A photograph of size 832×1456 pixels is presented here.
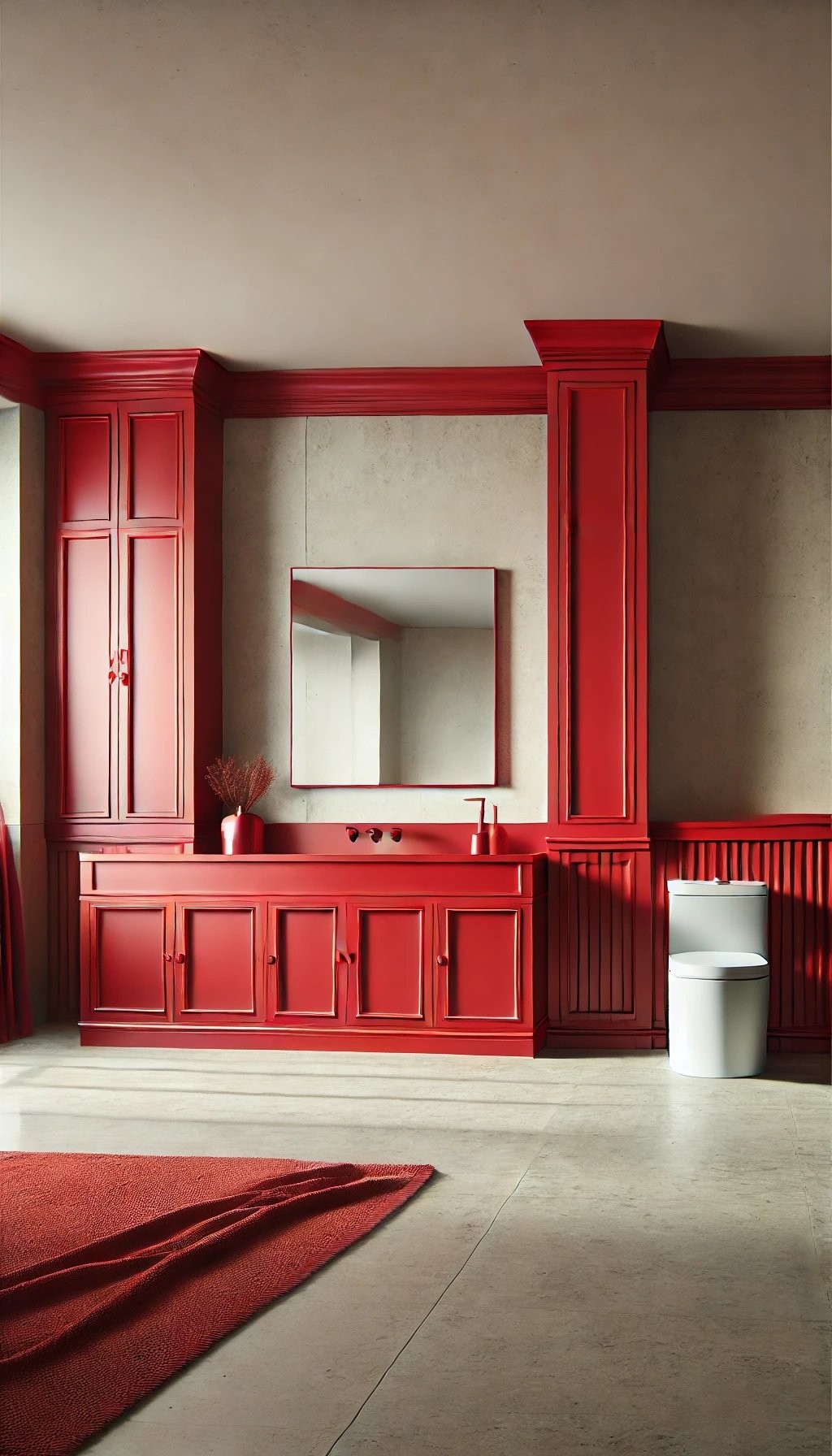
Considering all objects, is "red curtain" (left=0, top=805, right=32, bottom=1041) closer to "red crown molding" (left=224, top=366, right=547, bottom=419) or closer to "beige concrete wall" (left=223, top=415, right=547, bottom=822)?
"beige concrete wall" (left=223, top=415, right=547, bottom=822)

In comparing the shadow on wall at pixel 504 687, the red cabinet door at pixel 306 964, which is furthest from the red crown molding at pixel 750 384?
the red cabinet door at pixel 306 964

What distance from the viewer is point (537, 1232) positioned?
3221 millimetres

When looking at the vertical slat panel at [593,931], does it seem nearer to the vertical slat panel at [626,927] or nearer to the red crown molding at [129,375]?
the vertical slat panel at [626,927]

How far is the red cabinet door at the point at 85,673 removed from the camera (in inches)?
240

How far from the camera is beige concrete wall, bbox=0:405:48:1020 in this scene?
5977 millimetres

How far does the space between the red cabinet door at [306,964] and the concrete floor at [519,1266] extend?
423 mm

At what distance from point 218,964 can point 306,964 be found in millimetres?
385

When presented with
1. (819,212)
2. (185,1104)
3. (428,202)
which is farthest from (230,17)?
(185,1104)

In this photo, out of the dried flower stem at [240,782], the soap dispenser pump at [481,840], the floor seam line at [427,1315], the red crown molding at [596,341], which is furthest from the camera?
the dried flower stem at [240,782]

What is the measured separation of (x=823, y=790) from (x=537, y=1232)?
327 cm

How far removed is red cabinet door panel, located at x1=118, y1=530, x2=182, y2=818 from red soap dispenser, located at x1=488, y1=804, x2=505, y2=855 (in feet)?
4.61

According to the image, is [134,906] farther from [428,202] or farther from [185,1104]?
[428,202]

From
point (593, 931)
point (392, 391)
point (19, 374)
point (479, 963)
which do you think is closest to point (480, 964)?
point (479, 963)

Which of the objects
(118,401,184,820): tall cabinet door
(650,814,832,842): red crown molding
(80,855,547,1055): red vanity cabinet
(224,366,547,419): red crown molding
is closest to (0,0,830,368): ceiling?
(224,366,547,419): red crown molding
